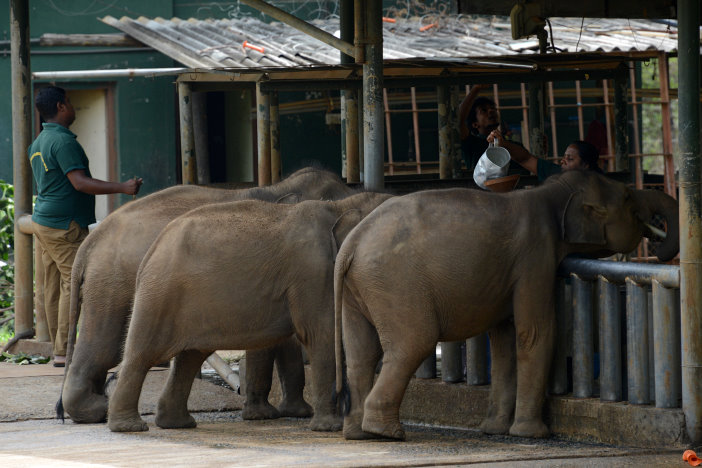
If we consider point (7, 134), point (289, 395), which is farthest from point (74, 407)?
point (7, 134)

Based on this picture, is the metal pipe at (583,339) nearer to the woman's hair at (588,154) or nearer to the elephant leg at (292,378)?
the woman's hair at (588,154)

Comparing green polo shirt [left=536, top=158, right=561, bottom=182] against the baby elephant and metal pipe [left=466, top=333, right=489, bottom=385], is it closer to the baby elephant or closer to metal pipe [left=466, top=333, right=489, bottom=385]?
metal pipe [left=466, top=333, right=489, bottom=385]

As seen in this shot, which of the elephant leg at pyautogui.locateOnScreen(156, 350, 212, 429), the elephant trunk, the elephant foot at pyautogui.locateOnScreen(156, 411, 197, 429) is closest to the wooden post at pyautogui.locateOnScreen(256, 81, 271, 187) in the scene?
the elephant leg at pyautogui.locateOnScreen(156, 350, 212, 429)

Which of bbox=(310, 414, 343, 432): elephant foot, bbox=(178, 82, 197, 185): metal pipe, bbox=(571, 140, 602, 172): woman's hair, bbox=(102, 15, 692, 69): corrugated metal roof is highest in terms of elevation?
bbox=(102, 15, 692, 69): corrugated metal roof

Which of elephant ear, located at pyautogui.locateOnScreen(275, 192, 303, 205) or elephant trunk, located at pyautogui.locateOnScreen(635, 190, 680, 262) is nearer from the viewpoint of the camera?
elephant trunk, located at pyautogui.locateOnScreen(635, 190, 680, 262)

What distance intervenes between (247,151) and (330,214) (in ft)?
31.3

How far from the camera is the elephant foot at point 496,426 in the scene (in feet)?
20.7

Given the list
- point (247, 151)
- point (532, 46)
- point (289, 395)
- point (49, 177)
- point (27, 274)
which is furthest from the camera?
point (247, 151)

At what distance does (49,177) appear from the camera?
834 cm

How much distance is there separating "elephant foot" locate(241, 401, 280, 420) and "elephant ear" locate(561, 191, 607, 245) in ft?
6.76

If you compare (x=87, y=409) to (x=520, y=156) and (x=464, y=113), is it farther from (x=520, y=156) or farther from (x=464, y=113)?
(x=464, y=113)

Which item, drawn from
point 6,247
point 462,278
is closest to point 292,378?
point 462,278

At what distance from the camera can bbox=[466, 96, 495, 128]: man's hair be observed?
30.0 ft

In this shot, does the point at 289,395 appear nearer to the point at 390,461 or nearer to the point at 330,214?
the point at 330,214
